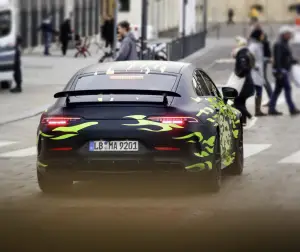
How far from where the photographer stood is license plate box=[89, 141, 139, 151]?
12.2 metres

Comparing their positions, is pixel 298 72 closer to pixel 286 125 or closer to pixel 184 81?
pixel 286 125

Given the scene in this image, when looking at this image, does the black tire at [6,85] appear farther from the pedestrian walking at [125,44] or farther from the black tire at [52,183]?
Answer: the black tire at [52,183]

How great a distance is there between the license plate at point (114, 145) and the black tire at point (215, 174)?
2.82 feet

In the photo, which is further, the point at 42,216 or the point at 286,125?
the point at 286,125

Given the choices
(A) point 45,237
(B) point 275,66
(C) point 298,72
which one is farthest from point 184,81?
(C) point 298,72

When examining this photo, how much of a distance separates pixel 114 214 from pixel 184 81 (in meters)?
2.11

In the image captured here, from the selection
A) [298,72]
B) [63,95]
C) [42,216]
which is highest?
[63,95]

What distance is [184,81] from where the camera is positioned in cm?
1297

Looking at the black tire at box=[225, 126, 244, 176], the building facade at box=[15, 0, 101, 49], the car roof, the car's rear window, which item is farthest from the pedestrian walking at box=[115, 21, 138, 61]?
the building facade at box=[15, 0, 101, 49]

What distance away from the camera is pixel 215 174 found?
41.7 ft

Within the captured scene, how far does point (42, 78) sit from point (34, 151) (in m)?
19.1

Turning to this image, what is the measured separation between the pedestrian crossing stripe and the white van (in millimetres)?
13177

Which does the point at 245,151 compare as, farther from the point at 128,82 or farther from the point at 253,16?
the point at 253,16

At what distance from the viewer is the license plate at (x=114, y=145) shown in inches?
479
